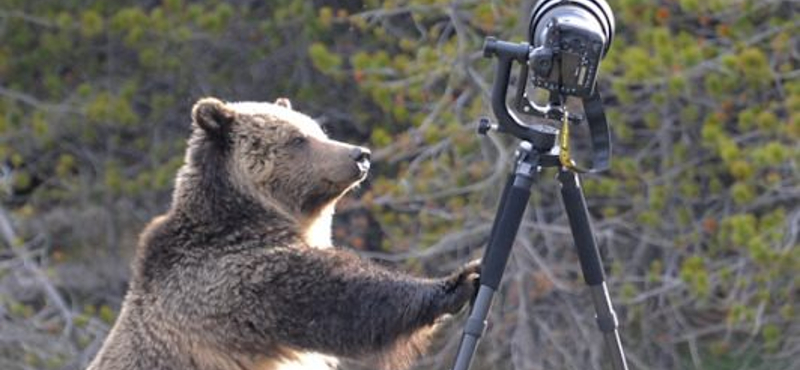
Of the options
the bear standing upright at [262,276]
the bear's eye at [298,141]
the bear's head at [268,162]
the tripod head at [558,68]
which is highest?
the tripod head at [558,68]

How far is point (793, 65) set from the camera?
8.93 metres

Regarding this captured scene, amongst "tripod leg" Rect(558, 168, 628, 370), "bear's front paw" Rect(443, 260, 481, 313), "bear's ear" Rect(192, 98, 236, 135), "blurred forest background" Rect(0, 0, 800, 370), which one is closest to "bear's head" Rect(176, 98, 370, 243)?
"bear's ear" Rect(192, 98, 236, 135)

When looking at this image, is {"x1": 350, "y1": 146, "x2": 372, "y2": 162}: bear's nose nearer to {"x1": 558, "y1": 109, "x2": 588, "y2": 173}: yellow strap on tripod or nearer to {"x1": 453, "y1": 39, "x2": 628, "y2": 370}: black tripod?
{"x1": 453, "y1": 39, "x2": 628, "y2": 370}: black tripod

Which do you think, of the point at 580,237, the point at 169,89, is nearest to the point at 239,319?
the point at 580,237

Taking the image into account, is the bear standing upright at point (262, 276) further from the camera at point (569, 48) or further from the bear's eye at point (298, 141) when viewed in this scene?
the camera at point (569, 48)

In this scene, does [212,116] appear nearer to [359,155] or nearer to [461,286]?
[359,155]

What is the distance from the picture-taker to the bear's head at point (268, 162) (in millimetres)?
4750

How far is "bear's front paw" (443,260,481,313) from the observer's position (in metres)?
4.11

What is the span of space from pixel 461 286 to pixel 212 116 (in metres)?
1.04

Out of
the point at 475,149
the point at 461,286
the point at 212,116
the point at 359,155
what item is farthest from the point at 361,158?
the point at 475,149

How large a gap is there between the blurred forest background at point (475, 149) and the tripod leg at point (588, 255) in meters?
3.71

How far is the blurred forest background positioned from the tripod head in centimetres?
392

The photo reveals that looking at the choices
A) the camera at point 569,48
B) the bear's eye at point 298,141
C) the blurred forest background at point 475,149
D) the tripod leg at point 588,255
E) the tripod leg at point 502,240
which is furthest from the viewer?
the blurred forest background at point 475,149

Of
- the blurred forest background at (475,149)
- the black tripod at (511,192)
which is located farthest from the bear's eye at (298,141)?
the blurred forest background at (475,149)
